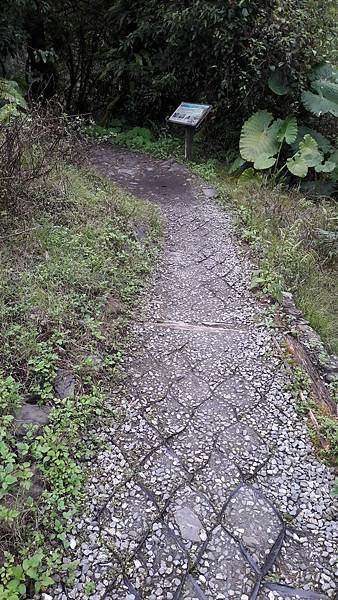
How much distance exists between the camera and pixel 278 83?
571 centimetres

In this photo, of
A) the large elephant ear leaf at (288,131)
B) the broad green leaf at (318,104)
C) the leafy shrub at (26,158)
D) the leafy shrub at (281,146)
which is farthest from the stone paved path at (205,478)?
the broad green leaf at (318,104)

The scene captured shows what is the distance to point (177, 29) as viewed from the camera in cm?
600

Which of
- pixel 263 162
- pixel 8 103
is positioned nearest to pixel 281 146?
pixel 263 162

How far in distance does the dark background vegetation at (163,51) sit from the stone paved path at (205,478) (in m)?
3.62

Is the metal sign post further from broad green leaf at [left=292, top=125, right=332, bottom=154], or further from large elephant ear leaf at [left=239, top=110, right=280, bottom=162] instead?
broad green leaf at [left=292, top=125, right=332, bottom=154]

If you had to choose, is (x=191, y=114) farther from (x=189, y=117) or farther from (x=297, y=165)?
(x=297, y=165)

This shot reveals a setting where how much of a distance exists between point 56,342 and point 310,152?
14.1 ft

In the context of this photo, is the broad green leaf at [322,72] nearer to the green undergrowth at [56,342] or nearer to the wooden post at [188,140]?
the wooden post at [188,140]

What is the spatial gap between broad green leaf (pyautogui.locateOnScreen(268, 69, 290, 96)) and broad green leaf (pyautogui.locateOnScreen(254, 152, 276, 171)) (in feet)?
2.76

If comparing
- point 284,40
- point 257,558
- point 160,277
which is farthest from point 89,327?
point 284,40

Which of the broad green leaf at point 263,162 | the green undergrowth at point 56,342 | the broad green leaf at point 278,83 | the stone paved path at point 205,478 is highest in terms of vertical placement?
the broad green leaf at point 278,83

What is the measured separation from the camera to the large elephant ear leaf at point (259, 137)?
18.5 feet

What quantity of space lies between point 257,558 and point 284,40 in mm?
5522

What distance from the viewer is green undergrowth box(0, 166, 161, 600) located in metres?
1.66
